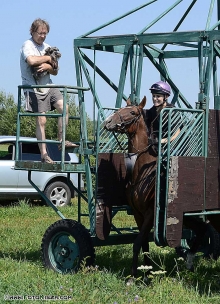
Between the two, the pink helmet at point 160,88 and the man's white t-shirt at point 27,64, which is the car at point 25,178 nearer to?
the man's white t-shirt at point 27,64

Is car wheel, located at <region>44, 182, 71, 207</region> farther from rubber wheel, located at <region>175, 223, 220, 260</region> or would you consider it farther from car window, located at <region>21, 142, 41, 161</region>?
rubber wheel, located at <region>175, 223, 220, 260</region>

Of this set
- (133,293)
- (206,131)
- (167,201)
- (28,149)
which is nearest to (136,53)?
(206,131)

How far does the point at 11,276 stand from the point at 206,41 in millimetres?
3495

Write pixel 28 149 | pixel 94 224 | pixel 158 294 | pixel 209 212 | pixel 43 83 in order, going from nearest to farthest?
pixel 158 294
pixel 209 212
pixel 94 224
pixel 43 83
pixel 28 149

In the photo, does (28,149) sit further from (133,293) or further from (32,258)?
(133,293)

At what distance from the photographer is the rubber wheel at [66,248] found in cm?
893

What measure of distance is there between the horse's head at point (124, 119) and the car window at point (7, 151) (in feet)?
30.8

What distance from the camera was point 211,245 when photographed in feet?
33.5

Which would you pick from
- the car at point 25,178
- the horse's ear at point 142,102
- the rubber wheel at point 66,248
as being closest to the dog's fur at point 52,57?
the horse's ear at point 142,102

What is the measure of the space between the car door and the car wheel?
39.6 inches

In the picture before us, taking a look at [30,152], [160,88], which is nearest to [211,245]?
[160,88]

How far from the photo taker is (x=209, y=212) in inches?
323

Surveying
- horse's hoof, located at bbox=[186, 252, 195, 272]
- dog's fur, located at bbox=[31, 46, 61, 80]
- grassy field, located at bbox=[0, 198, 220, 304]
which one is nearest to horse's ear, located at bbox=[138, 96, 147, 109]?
dog's fur, located at bbox=[31, 46, 61, 80]

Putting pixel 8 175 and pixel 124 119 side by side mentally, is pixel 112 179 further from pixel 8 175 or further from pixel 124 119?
pixel 8 175
